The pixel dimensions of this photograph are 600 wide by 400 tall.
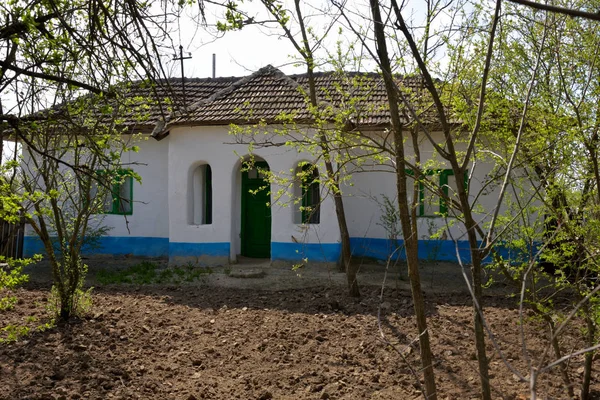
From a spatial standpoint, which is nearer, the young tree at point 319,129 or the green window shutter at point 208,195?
the young tree at point 319,129

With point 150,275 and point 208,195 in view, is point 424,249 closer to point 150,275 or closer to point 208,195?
point 208,195

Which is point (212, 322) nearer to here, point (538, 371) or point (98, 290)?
point (98, 290)

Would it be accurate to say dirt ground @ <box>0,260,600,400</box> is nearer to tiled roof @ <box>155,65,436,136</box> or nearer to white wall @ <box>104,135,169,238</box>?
tiled roof @ <box>155,65,436,136</box>

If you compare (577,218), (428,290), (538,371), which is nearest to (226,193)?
(428,290)

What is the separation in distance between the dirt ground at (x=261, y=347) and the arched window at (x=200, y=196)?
3699 mm

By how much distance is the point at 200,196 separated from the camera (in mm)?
14523

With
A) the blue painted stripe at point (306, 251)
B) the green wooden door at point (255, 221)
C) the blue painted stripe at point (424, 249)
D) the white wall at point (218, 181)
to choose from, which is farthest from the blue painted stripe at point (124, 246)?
the blue painted stripe at point (424, 249)

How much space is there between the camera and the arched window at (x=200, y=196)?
14.5m

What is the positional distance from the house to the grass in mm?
637

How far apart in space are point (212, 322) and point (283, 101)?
646cm

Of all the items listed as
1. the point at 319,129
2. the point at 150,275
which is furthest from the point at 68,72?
the point at 150,275

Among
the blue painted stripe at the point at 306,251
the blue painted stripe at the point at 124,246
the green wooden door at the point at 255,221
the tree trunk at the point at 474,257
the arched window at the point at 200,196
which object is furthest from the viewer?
the blue painted stripe at the point at 124,246

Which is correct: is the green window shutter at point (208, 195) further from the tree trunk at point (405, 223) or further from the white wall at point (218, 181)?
the tree trunk at point (405, 223)

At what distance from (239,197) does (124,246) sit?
3.18 metres
